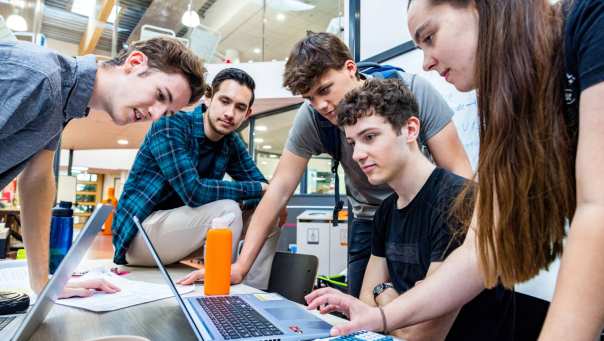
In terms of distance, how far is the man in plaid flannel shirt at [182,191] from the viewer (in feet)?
4.95

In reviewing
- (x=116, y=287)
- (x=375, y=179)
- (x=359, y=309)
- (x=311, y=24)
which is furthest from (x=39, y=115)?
(x=311, y=24)

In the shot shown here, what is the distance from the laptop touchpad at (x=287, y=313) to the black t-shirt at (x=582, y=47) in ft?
1.75

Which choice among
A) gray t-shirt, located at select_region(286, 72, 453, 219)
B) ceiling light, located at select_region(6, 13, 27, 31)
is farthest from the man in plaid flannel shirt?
ceiling light, located at select_region(6, 13, 27, 31)

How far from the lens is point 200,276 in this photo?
3.60 feet

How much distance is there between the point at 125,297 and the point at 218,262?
0.22 metres

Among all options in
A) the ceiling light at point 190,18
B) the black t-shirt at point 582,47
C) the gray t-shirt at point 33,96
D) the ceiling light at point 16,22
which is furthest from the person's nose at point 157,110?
the ceiling light at point 190,18

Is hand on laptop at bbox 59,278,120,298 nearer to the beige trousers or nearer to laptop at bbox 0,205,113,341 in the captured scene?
laptop at bbox 0,205,113,341

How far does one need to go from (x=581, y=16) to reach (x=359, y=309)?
52cm

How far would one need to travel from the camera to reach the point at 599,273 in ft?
1.25

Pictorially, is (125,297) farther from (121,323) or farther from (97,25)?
(97,25)

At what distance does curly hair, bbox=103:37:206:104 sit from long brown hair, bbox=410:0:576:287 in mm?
824

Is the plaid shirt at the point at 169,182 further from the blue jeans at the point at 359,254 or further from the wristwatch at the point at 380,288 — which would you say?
the wristwatch at the point at 380,288

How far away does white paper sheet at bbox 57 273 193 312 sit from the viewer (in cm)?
81

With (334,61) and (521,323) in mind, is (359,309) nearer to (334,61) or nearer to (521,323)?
(521,323)
